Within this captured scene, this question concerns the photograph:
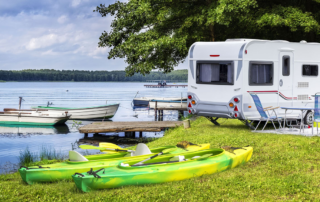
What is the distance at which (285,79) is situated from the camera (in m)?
12.1

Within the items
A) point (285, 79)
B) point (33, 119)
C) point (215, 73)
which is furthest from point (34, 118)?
point (285, 79)

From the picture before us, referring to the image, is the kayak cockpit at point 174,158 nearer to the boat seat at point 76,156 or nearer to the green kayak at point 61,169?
the green kayak at point 61,169

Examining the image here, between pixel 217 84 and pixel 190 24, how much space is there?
8045 millimetres

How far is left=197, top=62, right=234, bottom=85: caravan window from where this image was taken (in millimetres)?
11630

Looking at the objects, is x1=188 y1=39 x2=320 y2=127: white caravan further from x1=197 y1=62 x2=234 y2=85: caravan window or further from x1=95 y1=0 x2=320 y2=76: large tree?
x1=95 y1=0 x2=320 y2=76: large tree

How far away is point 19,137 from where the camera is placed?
20031mm

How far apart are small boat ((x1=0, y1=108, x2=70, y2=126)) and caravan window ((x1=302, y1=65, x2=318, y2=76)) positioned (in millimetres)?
15901

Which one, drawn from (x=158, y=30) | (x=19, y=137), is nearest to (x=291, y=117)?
(x=158, y=30)

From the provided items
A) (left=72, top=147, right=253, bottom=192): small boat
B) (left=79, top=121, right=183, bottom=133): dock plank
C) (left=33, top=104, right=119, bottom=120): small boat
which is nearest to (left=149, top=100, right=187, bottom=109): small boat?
(left=33, top=104, right=119, bottom=120): small boat

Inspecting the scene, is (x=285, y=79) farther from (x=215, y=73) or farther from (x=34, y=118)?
(x=34, y=118)

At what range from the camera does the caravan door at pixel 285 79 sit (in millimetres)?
12031

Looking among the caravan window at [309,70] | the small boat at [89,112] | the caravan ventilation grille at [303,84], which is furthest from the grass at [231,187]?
the small boat at [89,112]

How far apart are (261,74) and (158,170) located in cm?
669

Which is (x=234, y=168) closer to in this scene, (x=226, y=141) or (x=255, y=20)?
(x=226, y=141)
